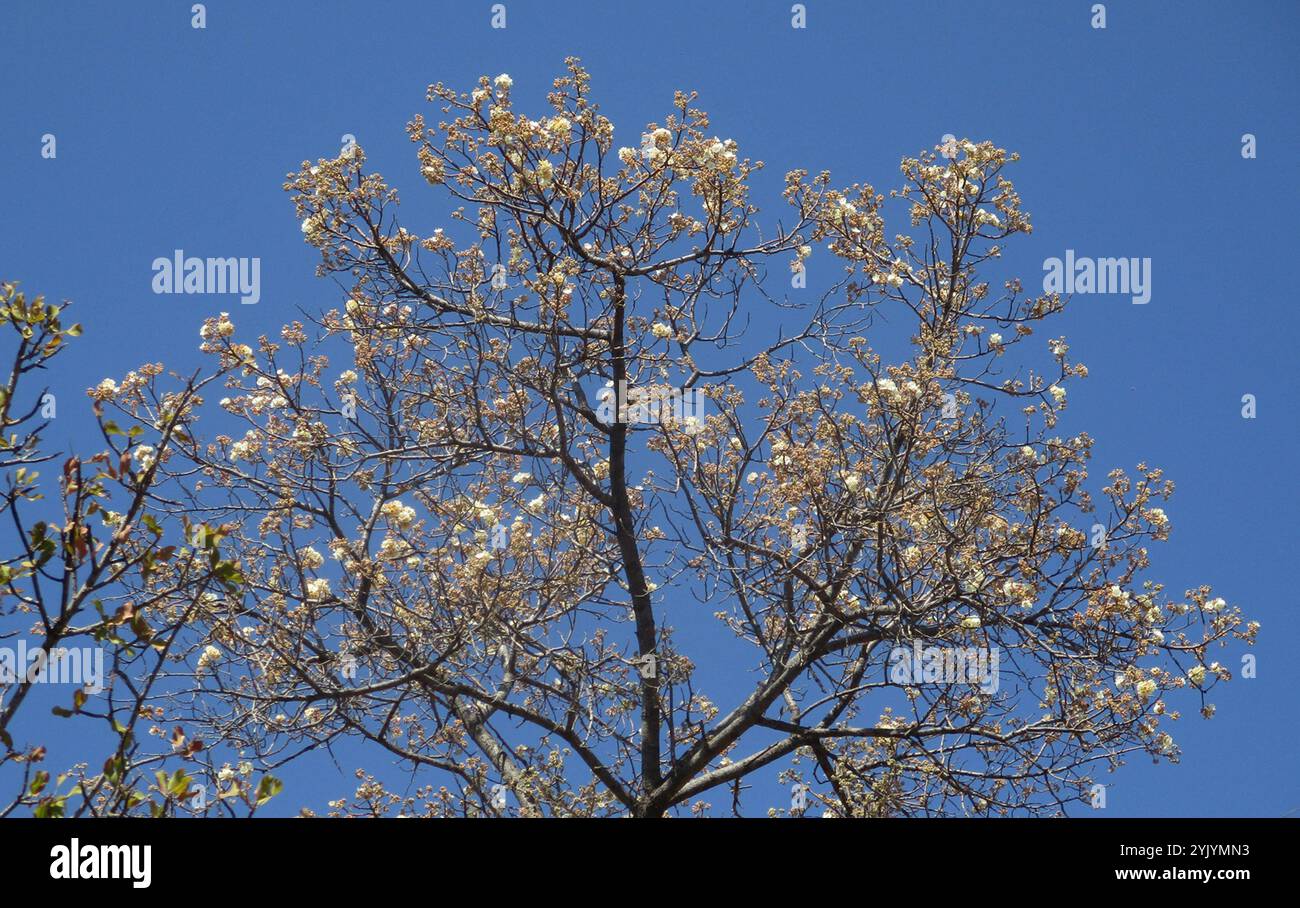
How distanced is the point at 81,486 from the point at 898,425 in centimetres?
606

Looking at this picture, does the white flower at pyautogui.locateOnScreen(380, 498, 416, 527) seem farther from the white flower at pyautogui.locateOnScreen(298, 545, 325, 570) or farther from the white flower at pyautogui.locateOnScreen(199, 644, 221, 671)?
the white flower at pyautogui.locateOnScreen(199, 644, 221, 671)

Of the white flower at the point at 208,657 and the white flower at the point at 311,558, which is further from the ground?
the white flower at the point at 311,558

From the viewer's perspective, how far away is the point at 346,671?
9.28 m

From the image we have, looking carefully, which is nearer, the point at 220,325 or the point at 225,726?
the point at 225,726

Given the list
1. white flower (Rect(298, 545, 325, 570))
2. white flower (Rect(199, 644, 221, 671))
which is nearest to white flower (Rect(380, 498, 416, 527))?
white flower (Rect(298, 545, 325, 570))

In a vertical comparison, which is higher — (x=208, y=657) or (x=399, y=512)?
(x=399, y=512)

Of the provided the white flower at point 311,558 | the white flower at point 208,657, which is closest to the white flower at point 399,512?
the white flower at point 311,558

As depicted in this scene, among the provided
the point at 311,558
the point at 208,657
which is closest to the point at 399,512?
the point at 311,558

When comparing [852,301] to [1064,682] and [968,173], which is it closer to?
[968,173]

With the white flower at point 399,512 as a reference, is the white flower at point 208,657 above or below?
below

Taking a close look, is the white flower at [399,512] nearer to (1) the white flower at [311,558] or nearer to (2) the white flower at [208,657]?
(1) the white flower at [311,558]

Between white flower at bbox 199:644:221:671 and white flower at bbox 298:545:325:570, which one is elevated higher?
white flower at bbox 298:545:325:570

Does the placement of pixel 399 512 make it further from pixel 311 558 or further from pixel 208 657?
pixel 208 657
